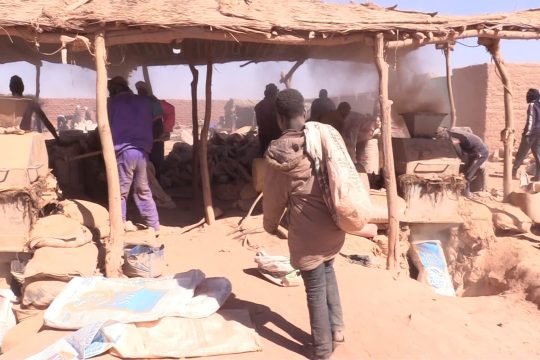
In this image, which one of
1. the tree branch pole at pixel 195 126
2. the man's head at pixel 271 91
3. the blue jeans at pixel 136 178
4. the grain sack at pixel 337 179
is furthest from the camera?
the man's head at pixel 271 91

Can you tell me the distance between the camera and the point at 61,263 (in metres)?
4.53

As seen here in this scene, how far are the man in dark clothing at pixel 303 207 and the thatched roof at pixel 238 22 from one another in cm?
237

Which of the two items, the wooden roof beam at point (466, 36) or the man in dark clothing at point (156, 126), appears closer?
the wooden roof beam at point (466, 36)

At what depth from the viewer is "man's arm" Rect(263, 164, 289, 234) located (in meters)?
3.27

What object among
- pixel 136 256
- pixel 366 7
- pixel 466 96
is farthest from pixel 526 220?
pixel 466 96

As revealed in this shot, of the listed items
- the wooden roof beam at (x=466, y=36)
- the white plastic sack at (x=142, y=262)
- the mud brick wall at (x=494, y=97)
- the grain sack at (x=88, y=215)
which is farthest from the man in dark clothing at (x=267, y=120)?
the mud brick wall at (x=494, y=97)

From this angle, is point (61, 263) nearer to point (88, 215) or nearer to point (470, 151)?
point (88, 215)

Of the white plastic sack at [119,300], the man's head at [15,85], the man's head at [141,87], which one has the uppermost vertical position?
the man's head at [15,85]

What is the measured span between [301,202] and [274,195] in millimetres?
200

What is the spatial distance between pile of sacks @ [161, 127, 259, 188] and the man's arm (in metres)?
4.67

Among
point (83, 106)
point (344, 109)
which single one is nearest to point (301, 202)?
point (344, 109)

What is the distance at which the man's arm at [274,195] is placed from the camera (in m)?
3.27

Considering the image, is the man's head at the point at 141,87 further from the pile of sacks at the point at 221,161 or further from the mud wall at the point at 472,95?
the mud wall at the point at 472,95

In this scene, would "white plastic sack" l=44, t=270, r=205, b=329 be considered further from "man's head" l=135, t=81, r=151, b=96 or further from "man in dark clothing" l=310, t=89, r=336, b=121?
"man in dark clothing" l=310, t=89, r=336, b=121
